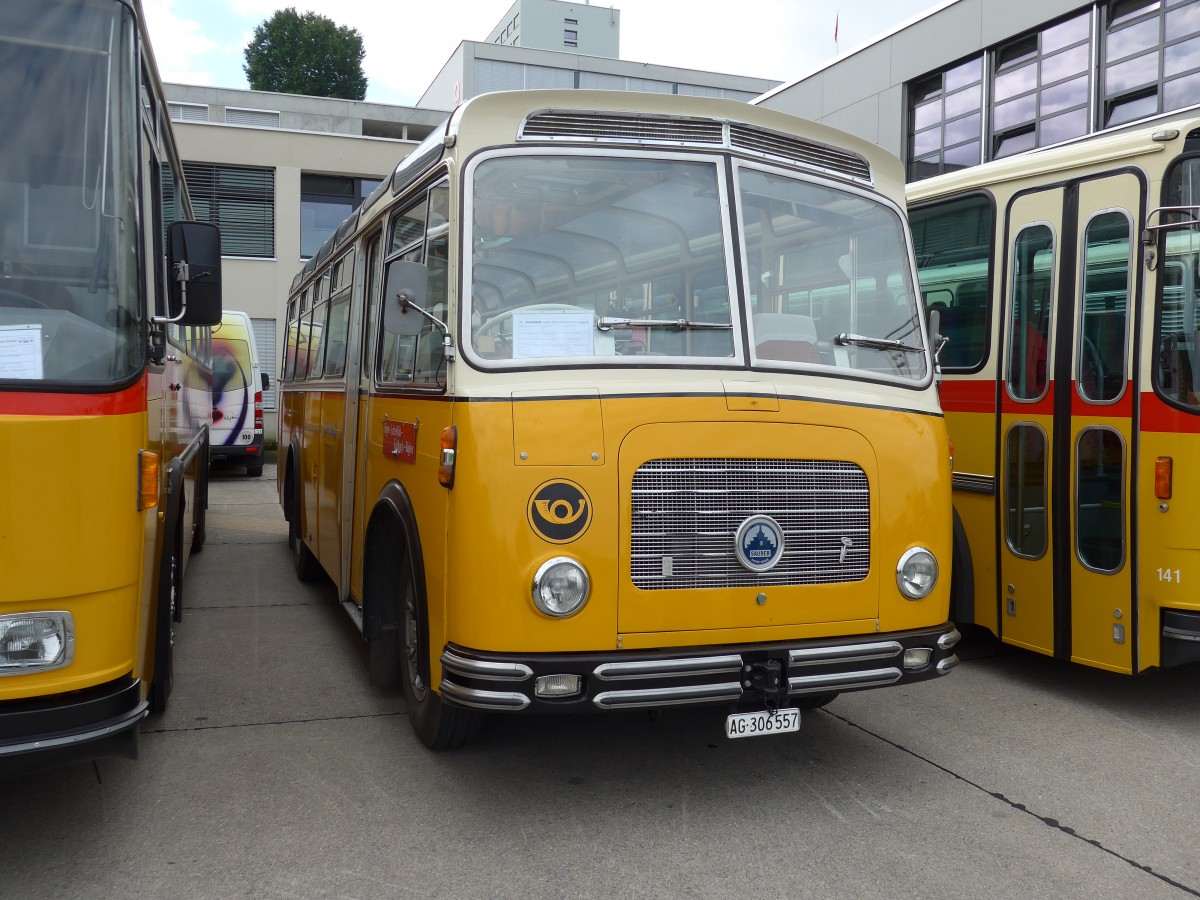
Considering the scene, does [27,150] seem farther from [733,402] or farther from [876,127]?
[876,127]

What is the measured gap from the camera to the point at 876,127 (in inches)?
806

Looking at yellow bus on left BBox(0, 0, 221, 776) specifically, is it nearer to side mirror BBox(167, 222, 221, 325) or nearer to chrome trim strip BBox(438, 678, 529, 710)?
side mirror BBox(167, 222, 221, 325)

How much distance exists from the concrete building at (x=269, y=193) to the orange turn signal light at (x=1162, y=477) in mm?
22398

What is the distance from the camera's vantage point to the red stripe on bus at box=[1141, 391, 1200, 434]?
520 centimetres

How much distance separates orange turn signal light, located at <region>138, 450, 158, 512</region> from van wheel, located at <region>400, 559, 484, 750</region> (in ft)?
3.93

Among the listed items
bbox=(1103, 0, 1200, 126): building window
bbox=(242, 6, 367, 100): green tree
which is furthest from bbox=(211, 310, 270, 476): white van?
bbox=(242, 6, 367, 100): green tree

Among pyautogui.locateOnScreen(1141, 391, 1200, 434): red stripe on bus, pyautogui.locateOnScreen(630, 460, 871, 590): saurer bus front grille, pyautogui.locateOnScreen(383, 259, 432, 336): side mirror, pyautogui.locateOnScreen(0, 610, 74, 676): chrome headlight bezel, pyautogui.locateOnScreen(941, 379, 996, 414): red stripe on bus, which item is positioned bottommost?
pyautogui.locateOnScreen(0, 610, 74, 676): chrome headlight bezel

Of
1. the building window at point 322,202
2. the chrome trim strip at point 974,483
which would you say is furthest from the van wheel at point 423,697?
the building window at point 322,202

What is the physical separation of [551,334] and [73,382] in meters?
1.70

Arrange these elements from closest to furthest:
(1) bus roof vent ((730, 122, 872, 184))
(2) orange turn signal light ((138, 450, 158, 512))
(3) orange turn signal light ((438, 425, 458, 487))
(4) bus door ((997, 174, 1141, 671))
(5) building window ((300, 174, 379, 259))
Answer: (2) orange turn signal light ((138, 450, 158, 512)) < (3) orange turn signal light ((438, 425, 458, 487)) < (1) bus roof vent ((730, 122, 872, 184)) < (4) bus door ((997, 174, 1141, 671)) < (5) building window ((300, 174, 379, 259))

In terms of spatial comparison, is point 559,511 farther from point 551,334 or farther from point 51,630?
point 51,630

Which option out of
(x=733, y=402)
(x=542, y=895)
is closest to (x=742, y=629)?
(x=733, y=402)

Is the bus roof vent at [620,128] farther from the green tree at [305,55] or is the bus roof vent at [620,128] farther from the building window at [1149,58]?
the green tree at [305,55]

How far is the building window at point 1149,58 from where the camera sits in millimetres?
14984
